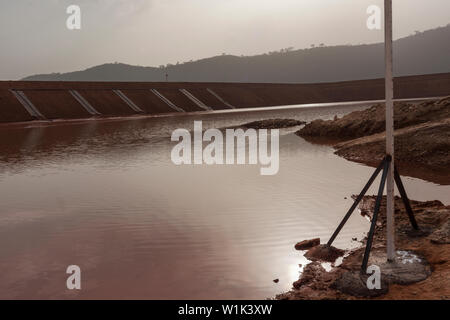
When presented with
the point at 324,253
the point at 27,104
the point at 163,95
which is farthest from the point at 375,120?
the point at 163,95

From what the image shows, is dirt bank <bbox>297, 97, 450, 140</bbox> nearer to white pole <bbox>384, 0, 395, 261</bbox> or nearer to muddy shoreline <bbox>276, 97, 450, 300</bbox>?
muddy shoreline <bbox>276, 97, 450, 300</bbox>

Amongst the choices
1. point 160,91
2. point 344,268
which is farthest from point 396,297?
point 160,91

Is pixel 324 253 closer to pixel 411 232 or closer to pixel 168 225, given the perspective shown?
pixel 411 232

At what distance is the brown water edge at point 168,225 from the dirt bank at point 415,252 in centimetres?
39

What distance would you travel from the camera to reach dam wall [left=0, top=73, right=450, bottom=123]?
59.6 meters

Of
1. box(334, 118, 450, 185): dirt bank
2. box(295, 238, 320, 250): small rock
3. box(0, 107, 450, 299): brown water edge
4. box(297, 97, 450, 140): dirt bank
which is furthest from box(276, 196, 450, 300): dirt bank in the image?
box(297, 97, 450, 140): dirt bank

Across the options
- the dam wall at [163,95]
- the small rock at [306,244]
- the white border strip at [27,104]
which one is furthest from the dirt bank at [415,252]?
the white border strip at [27,104]

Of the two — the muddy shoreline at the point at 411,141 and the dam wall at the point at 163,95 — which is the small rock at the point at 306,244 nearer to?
the muddy shoreline at the point at 411,141

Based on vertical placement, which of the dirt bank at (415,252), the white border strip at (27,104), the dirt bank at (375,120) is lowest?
the dirt bank at (415,252)

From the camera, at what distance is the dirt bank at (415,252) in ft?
17.8

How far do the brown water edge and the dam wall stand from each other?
45.4 m
